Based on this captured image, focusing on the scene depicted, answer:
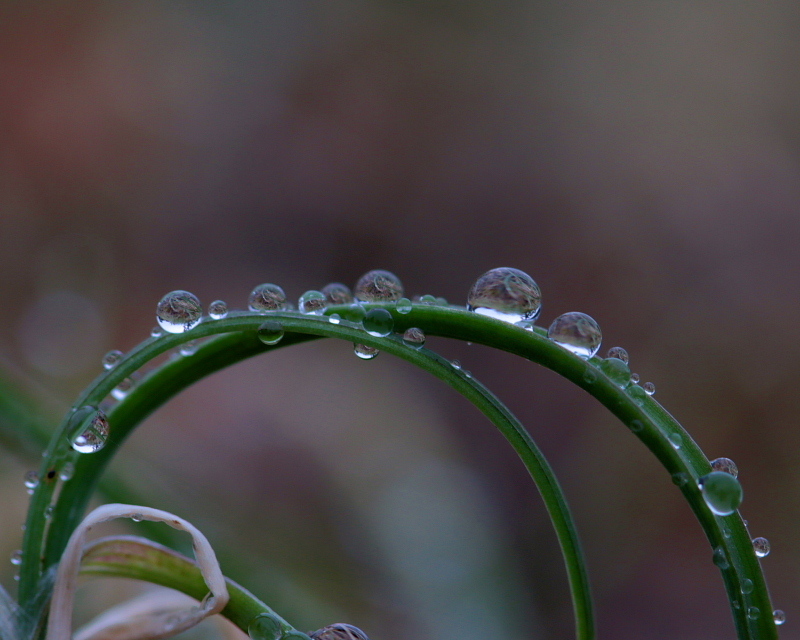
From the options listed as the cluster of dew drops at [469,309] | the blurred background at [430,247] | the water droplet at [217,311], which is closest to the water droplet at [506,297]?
the cluster of dew drops at [469,309]

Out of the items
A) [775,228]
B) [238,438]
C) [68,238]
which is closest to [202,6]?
[68,238]

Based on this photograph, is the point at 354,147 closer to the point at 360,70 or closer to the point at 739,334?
the point at 360,70

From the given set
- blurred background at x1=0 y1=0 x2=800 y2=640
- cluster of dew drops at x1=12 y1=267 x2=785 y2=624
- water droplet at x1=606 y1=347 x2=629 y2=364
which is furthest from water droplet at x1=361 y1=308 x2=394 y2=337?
blurred background at x1=0 y1=0 x2=800 y2=640

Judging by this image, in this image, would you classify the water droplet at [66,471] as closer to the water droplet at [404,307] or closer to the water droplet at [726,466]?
the water droplet at [404,307]

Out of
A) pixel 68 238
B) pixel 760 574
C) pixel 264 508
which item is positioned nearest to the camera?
pixel 760 574

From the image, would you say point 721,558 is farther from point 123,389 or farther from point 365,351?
point 123,389

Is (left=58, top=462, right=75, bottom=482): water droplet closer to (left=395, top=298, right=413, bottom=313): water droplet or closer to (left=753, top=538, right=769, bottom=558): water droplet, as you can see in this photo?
(left=395, top=298, right=413, bottom=313): water droplet
